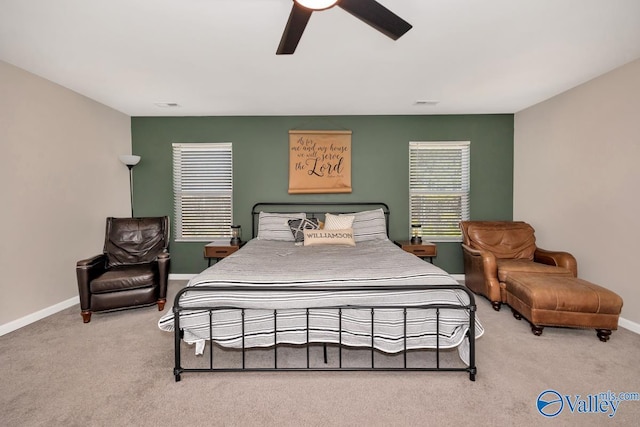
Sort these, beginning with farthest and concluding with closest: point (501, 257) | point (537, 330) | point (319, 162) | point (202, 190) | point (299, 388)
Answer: point (202, 190) < point (319, 162) < point (501, 257) < point (537, 330) < point (299, 388)

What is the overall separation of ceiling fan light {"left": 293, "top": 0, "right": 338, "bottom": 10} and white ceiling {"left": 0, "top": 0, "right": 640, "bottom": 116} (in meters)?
0.49

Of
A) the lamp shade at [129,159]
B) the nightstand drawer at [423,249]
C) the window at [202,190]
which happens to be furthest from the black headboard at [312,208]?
the lamp shade at [129,159]

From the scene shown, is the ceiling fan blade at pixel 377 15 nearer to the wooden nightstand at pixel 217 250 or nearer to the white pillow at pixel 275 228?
the white pillow at pixel 275 228

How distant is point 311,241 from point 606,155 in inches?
129

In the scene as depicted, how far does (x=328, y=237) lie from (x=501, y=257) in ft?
7.38

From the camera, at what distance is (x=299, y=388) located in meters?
1.94

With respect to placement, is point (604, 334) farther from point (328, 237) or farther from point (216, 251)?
point (216, 251)

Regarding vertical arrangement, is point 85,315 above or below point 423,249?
below

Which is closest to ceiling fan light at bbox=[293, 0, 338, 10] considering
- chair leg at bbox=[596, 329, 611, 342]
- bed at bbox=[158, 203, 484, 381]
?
bed at bbox=[158, 203, 484, 381]

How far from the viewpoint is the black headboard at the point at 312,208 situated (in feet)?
14.6

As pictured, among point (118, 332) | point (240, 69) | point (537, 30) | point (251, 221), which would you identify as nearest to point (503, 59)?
point (537, 30)

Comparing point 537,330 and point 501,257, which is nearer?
point 537,330

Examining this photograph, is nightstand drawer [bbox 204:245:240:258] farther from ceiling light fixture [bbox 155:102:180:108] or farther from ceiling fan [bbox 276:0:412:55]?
ceiling fan [bbox 276:0:412:55]

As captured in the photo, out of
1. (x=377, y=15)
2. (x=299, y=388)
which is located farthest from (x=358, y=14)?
(x=299, y=388)
